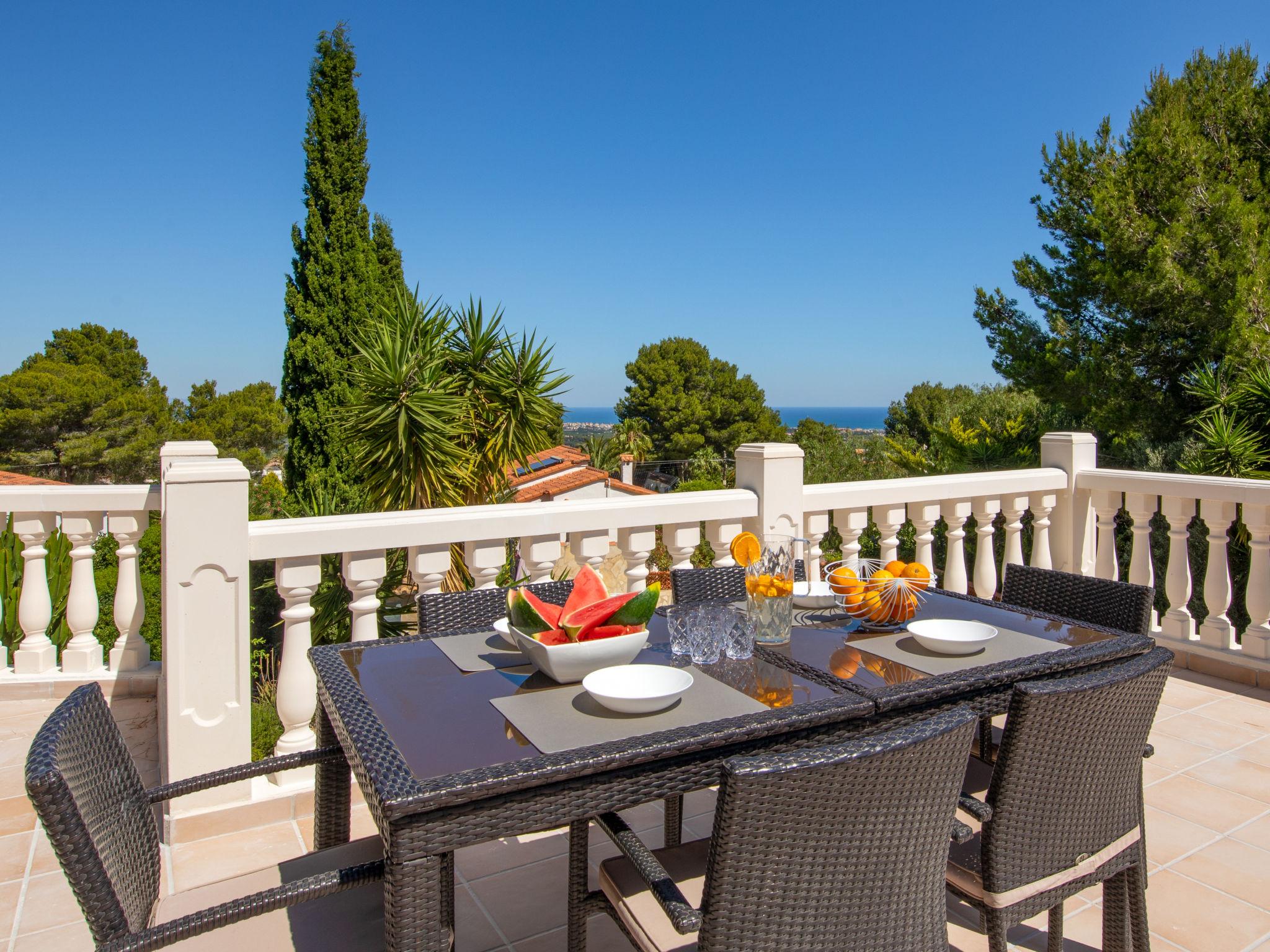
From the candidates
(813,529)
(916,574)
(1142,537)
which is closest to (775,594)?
(916,574)

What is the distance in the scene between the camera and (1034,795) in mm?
1364

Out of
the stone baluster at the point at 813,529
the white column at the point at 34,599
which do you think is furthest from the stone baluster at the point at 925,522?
the white column at the point at 34,599

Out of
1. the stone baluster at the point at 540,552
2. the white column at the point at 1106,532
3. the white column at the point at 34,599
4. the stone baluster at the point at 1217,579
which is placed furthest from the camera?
the white column at the point at 1106,532

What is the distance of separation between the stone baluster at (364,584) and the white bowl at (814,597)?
1221 mm

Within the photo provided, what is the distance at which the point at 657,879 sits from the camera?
1140 millimetres

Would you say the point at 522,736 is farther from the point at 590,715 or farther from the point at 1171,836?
the point at 1171,836

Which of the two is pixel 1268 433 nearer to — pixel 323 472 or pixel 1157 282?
pixel 1157 282

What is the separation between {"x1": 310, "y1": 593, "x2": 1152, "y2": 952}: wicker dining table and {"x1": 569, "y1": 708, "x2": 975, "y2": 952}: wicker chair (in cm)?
17

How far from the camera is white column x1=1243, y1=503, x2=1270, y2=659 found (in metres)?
3.42

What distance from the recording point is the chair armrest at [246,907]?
3.40 feet

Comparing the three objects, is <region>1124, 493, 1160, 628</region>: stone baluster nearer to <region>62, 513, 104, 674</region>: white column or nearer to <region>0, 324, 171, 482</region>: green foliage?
<region>62, 513, 104, 674</region>: white column

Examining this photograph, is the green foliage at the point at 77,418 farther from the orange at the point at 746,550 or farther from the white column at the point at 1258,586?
the white column at the point at 1258,586

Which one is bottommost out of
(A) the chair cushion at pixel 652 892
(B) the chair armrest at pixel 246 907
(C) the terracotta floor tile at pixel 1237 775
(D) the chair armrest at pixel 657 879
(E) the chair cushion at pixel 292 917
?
(C) the terracotta floor tile at pixel 1237 775

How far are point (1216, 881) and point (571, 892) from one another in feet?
5.97
